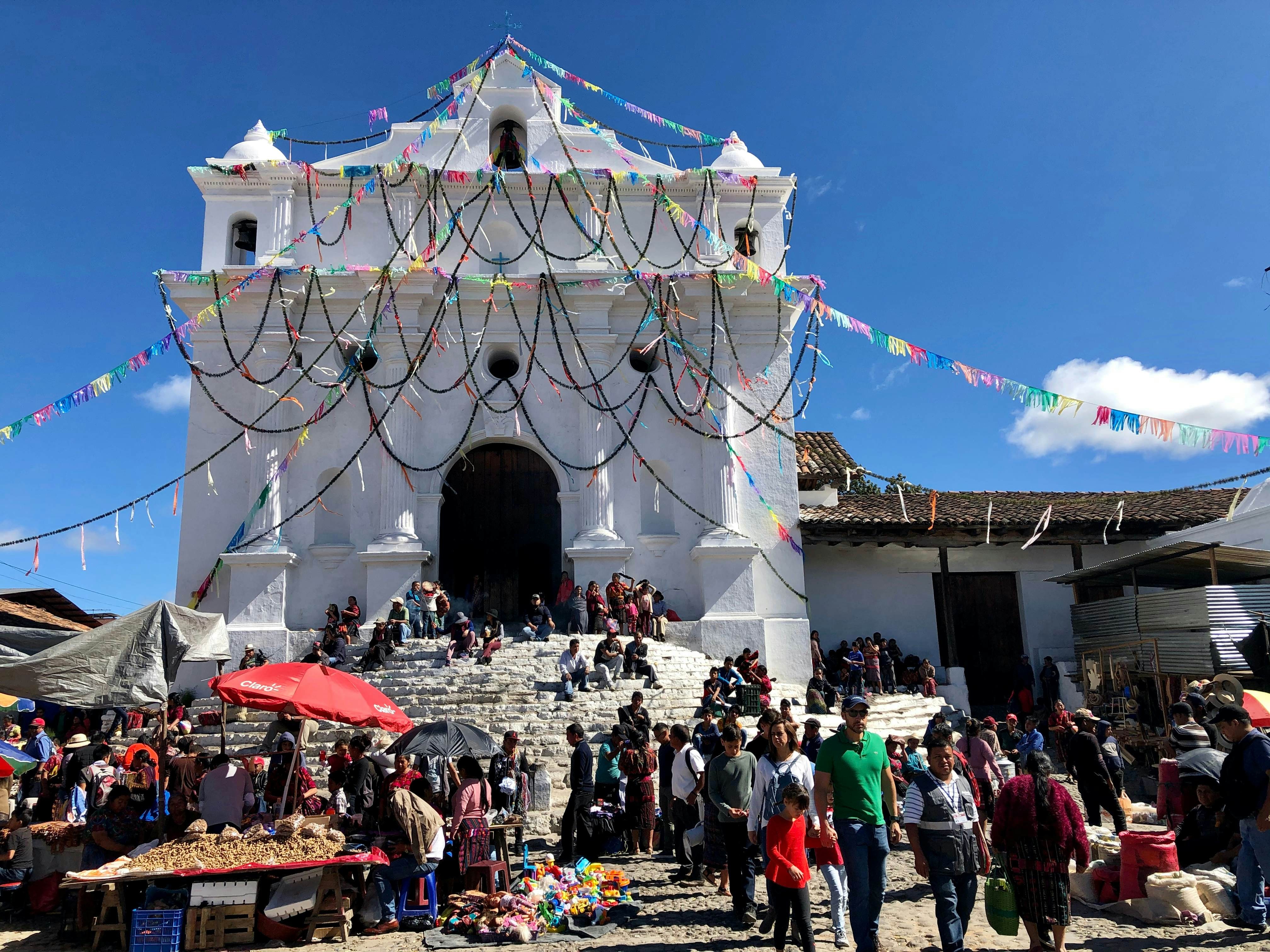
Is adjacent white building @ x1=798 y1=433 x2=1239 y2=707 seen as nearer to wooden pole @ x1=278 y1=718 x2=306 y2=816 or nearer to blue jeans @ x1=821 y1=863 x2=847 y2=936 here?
wooden pole @ x1=278 y1=718 x2=306 y2=816

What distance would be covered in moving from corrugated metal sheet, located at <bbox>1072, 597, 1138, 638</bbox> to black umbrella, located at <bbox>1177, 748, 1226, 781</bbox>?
956 centimetres

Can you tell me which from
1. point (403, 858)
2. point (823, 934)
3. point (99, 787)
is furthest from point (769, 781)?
point (99, 787)

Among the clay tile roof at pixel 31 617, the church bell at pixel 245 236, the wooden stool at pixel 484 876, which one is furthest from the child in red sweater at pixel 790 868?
the church bell at pixel 245 236

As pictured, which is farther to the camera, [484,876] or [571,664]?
[571,664]

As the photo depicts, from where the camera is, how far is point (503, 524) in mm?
19781

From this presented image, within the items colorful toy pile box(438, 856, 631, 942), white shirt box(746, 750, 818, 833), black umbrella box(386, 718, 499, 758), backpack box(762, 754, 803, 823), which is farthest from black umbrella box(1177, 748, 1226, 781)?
black umbrella box(386, 718, 499, 758)

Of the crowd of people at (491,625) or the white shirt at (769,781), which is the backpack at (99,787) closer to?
the white shirt at (769,781)

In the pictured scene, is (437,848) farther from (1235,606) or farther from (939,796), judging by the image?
(1235,606)

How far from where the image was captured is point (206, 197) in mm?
19797

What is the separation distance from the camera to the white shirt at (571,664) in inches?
565

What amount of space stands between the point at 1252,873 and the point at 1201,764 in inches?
46.1

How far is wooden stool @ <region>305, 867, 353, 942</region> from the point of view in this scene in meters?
6.77

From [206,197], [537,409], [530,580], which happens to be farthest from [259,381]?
[530,580]

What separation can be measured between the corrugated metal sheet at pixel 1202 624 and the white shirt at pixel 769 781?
10.9m
